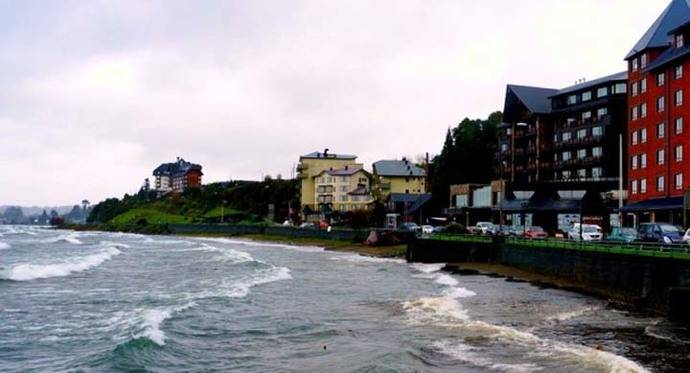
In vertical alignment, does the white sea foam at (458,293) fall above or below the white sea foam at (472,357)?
above

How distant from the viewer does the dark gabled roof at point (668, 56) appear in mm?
50688

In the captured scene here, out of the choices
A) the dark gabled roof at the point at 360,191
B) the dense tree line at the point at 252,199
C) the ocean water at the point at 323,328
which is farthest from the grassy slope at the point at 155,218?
the ocean water at the point at 323,328

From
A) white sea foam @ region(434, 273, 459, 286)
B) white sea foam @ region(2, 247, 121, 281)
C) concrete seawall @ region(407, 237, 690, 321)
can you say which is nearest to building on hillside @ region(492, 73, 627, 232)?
concrete seawall @ region(407, 237, 690, 321)

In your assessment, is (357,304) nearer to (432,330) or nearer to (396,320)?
(396,320)

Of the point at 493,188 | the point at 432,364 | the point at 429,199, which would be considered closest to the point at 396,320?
the point at 432,364

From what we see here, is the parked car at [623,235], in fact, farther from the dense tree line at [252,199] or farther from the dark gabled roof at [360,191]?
the dense tree line at [252,199]

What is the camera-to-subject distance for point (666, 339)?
20438mm

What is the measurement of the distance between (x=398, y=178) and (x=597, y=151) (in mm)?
53221

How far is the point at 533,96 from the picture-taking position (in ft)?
283

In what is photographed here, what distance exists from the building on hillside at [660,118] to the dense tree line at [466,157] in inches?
1549

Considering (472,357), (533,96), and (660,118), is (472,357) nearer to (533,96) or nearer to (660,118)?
(660,118)

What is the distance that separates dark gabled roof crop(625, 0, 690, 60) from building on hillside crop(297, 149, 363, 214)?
260 ft

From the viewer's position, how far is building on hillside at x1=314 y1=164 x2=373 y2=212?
128000 millimetres

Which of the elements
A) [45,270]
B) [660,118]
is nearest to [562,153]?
[660,118]
